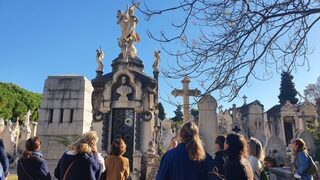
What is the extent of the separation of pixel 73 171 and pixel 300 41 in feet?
14.0

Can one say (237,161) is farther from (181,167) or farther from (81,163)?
(81,163)

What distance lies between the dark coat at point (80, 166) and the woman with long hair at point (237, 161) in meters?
1.66

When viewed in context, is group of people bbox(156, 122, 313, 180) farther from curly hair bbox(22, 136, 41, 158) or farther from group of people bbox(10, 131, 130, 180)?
curly hair bbox(22, 136, 41, 158)

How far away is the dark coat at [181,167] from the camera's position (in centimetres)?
246

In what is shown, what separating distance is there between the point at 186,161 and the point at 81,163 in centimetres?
140

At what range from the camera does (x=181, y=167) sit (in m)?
2.47

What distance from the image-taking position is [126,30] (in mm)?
14398

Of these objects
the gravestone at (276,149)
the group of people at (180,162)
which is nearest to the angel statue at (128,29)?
the gravestone at (276,149)

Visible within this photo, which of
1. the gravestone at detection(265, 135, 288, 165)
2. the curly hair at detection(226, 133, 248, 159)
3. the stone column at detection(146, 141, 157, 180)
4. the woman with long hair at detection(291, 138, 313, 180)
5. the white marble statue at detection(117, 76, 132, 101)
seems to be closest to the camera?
the curly hair at detection(226, 133, 248, 159)

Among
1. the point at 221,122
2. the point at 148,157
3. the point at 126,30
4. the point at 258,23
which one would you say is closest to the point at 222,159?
the point at 258,23

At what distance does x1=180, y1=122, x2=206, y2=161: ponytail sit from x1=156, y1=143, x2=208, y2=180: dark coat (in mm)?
48

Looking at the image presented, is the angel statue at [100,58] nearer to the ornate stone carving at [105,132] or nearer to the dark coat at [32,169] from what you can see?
the ornate stone carving at [105,132]

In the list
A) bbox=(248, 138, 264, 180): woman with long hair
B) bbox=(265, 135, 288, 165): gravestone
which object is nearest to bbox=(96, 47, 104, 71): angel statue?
bbox=(265, 135, 288, 165): gravestone

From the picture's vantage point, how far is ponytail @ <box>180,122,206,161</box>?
2.50 metres
